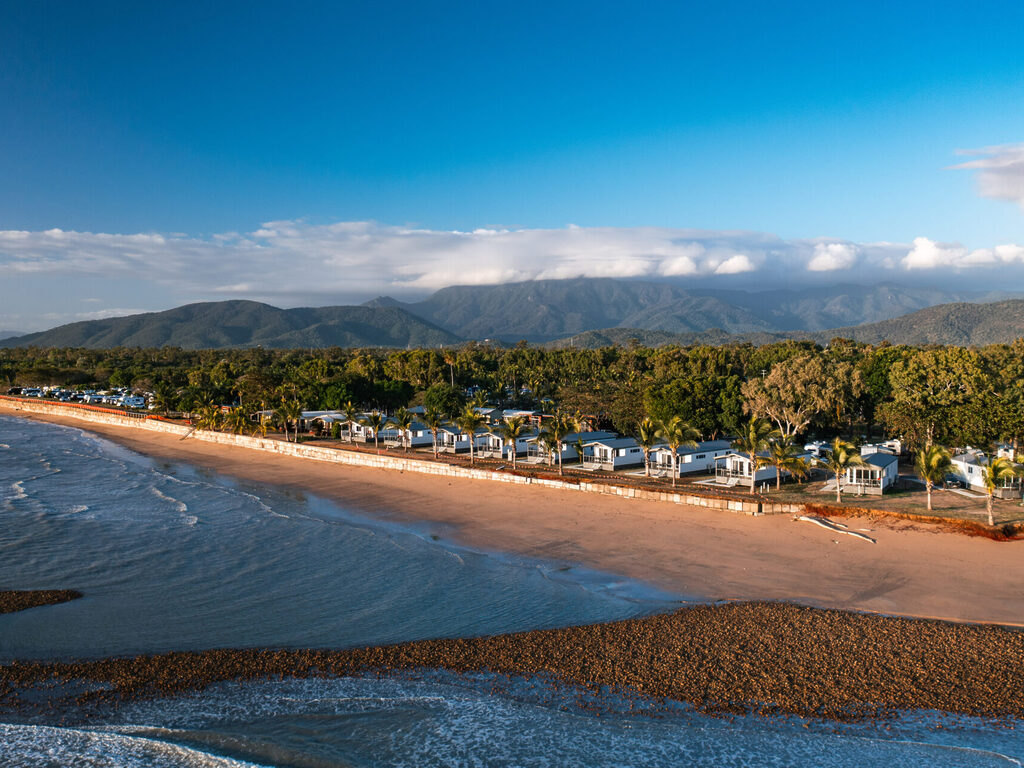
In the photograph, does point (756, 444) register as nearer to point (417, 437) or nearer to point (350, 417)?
point (417, 437)

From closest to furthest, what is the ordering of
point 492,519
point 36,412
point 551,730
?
point 551,730
point 492,519
point 36,412

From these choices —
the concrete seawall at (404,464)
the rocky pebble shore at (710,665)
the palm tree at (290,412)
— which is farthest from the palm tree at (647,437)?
the palm tree at (290,412)

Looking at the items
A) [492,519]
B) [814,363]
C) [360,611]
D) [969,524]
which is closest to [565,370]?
[814,363]

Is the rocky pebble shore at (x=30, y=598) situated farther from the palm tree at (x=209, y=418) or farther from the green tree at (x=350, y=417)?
the palm tree at (x=209, y=418)

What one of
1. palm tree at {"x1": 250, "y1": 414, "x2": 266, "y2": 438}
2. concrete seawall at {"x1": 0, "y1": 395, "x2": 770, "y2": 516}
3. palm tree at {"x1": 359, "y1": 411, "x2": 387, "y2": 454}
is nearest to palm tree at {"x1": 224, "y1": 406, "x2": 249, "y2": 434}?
palm tree at {"x1": 250, "y1": 414, "x2": 266, "y2": 438}

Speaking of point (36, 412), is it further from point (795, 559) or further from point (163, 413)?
point (795, 559)

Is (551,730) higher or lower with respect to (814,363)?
lower
